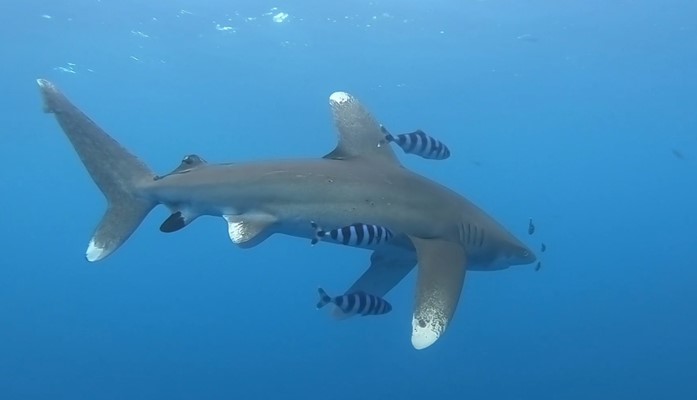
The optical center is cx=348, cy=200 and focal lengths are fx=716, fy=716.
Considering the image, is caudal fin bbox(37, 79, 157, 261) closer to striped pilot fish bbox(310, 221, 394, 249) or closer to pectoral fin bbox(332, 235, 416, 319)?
striped pilot fish bbox(310, 221, 394, 249)

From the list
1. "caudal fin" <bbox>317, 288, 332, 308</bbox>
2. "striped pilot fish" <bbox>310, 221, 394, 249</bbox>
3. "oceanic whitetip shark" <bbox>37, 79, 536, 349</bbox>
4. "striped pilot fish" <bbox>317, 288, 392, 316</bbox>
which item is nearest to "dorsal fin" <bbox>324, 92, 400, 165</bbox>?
"oceanic whitetip shark" <bbox>37, 79, 536, 349</bbox>

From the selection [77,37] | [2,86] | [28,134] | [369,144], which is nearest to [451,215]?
[369,144]

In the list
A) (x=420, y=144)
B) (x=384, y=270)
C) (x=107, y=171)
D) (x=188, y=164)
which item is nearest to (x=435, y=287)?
(x=384, y=270)

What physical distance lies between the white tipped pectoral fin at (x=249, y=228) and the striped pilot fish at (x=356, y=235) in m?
0.39

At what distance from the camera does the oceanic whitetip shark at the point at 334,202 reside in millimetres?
5523

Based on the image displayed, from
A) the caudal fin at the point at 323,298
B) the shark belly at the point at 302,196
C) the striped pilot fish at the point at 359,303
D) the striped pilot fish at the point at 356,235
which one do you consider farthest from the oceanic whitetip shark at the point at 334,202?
the caudal fin at the point at 323,298

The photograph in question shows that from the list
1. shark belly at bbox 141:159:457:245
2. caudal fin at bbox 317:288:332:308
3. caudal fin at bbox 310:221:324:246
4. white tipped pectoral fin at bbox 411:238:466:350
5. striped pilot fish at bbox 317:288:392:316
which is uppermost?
shark belly at bbox 141:159:457:245

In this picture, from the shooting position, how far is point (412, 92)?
33.0m

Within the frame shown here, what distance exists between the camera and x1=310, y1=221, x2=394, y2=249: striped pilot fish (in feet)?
17.1

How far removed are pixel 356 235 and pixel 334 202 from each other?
0.50 m

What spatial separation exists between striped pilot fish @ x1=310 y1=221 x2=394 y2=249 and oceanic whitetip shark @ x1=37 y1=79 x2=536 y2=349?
0.75 feet

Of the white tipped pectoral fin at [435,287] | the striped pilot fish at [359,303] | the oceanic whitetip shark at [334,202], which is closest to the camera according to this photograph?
the white tipped pectoral fin at [435,287]

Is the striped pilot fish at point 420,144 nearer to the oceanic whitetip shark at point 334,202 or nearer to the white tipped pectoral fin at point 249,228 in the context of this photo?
the oceanic whitetip shark at point 334,202

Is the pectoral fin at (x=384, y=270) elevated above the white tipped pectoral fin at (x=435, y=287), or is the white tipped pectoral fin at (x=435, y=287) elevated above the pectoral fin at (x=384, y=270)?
the white tipped pectoral fin at (x=435, y=287)
